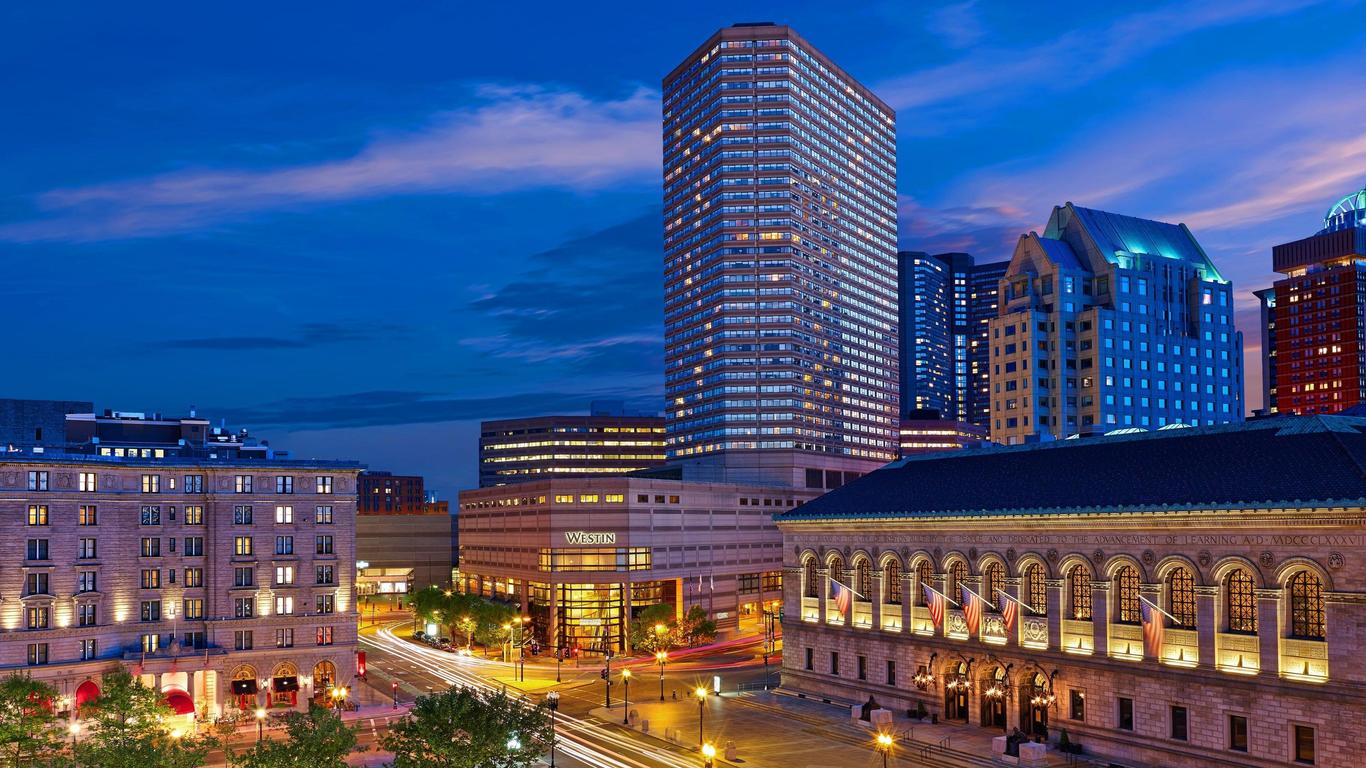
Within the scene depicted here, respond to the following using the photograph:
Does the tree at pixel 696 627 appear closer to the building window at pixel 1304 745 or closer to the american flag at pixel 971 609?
the american flag at pixel 971 609

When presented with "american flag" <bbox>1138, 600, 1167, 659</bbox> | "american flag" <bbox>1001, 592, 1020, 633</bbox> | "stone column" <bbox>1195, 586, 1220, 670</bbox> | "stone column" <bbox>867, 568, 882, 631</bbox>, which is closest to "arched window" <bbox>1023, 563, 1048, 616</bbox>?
"american flag" <bbox>1001, 592, 1020, 633</bbox>

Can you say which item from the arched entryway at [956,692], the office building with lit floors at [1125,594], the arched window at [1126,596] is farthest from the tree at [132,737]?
the arched window at [1126,596]

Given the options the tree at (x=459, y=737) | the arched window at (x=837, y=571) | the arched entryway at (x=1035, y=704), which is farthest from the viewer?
the arched window at (x=837, y=571)

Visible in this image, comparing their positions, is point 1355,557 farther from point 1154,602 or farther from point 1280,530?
A: point 1154,602

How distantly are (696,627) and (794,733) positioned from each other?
55.2 m

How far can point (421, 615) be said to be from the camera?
15962cm

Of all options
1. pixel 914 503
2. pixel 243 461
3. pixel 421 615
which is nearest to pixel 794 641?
pixel 914 503

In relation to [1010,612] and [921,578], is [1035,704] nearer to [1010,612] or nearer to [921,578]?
[1010,612]

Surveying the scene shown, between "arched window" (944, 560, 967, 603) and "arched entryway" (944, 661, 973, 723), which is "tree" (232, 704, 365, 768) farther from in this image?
"arched window" (944, 560, 967, 603)

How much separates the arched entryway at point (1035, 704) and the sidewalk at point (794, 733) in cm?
225

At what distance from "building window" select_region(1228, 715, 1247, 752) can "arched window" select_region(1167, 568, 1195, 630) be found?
574cm

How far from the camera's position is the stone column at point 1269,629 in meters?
68.2

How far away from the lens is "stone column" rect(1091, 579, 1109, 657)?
7806 cm

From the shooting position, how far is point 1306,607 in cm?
6788
